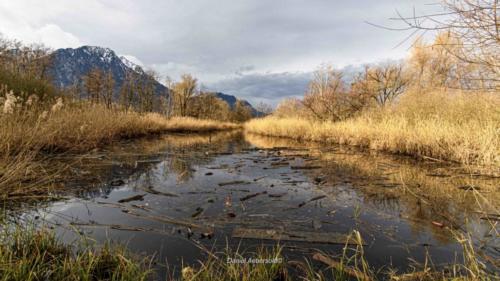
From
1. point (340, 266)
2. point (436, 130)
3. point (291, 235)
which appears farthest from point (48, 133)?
point (436, 130)

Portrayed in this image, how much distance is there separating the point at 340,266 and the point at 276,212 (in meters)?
1.42

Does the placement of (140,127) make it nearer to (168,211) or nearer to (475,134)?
(168,211)

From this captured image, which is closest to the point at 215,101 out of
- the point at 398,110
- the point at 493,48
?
the point at 398,110

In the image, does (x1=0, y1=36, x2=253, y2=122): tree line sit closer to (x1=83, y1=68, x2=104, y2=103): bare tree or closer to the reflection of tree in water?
(x1=83, y1=68, x2=104, y2=103): bare tree

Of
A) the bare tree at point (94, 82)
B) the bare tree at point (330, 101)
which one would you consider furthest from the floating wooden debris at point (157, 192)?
the bare tree at point (94, 82)

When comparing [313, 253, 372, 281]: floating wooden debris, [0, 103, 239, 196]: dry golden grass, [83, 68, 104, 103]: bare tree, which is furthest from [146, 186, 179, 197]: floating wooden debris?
[83, 68, 104, 103]: bare tree

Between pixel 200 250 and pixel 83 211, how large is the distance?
1724 millimetres

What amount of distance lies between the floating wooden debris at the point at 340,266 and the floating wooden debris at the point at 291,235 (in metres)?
0.32

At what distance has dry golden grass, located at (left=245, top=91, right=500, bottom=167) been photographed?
555 cm

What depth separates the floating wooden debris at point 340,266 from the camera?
5.00ft

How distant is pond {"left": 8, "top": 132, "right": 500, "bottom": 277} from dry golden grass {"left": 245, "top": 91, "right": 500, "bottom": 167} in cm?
112

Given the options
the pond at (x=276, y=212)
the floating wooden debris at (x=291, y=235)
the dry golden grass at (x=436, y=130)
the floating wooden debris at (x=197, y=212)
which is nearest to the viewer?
the pond at (x=276, y=212)

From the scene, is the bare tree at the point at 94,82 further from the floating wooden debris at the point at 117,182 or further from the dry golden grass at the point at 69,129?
the floating wooden debris at the point at 117,182

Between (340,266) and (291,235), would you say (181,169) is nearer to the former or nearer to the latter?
(291,235)
